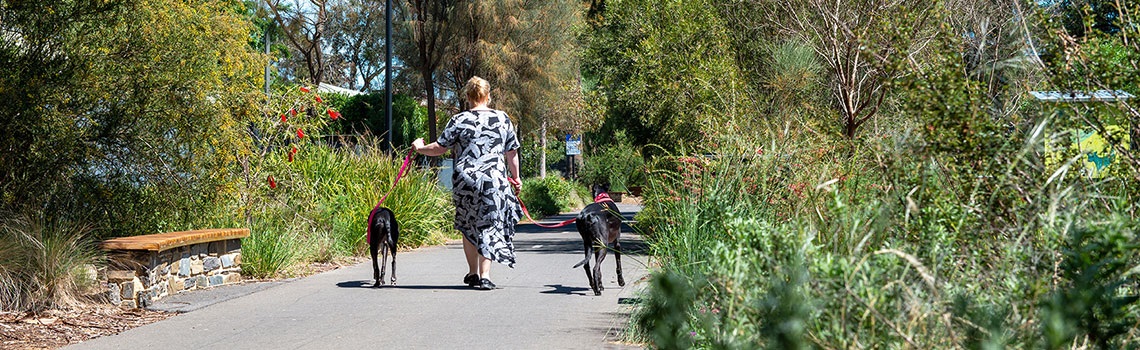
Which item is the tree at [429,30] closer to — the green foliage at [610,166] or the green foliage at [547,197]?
the green foliage at [547,197]

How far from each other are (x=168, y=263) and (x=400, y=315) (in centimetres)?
209

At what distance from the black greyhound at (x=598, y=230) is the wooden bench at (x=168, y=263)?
3.11 meters

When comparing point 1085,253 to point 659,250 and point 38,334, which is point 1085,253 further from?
point 38,334

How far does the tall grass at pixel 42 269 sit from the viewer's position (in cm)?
802

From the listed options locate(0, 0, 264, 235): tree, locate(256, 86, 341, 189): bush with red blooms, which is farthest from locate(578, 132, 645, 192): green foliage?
locate(0, 0, 264, 235): tree

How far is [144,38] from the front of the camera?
976cm

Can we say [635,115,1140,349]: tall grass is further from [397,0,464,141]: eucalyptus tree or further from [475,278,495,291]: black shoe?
[397,0,464,141]: eucalyptus tree

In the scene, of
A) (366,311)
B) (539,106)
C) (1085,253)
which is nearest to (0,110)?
(366,311)

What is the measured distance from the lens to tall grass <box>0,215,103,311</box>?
8.02 metres

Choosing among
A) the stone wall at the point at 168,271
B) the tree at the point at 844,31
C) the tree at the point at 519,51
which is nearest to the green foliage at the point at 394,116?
the tree at the point at 519,51

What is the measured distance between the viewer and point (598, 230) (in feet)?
31.8

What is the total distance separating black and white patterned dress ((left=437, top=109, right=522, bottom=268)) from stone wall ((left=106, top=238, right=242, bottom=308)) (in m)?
2.19

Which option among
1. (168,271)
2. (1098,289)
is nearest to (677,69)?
(168,271)

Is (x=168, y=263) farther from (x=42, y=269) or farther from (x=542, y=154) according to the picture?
(x=542, y=154)
